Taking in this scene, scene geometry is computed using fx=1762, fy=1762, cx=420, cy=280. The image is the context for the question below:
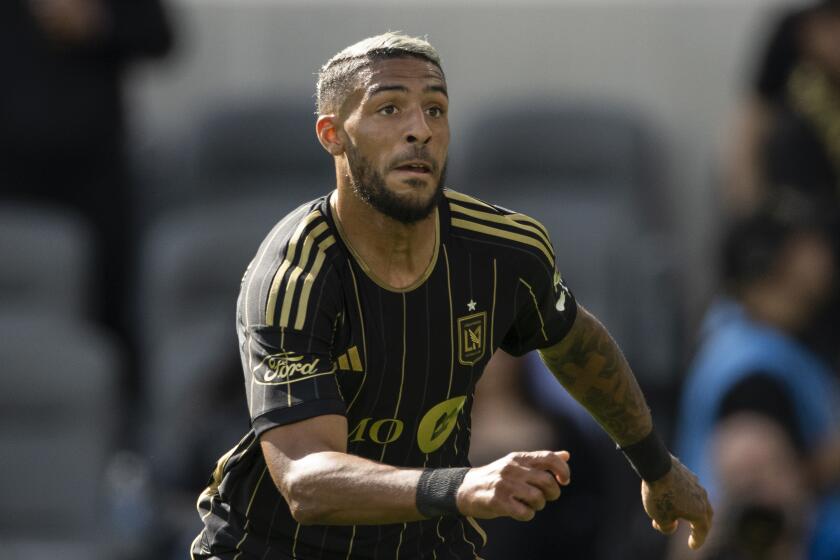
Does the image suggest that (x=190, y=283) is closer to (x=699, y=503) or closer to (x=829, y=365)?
(x=829, y=365)

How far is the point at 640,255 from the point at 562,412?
5.14ft

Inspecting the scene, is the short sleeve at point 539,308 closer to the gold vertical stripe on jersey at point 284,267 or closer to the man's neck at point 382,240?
the man's neck at point 382,240

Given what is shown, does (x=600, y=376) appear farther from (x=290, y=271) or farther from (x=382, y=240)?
(x=290, y=271)

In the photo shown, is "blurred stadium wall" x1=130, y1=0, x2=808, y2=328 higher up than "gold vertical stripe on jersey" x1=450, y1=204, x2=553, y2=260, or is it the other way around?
"blurred stadium wall" x1=130, y1=0, x2=808, y2=328

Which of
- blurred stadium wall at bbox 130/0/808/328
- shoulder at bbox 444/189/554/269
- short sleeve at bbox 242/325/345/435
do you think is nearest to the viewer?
short sleeve at bbox 242/325/345/435

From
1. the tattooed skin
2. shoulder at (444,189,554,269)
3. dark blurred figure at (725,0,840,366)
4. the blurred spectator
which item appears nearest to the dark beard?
shoulder at (444,189,554,269)

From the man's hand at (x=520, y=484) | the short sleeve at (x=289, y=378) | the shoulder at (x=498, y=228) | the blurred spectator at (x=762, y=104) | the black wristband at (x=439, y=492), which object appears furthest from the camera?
the blurred spectator at (x=762, y=104)

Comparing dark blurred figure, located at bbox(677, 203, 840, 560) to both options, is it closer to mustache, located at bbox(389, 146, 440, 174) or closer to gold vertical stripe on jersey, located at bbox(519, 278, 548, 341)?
gold vertical stripe on jersey, located at bbox(519, 278, 548, 341)

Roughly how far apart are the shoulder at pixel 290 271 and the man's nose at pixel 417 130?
31cm

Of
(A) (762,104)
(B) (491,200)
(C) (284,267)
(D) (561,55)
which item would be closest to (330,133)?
(C) (284,267)

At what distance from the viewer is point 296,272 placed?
12.4 feet

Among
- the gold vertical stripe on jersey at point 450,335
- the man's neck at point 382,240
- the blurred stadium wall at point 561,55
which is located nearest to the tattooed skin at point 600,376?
the gold vertical stripe on jersey at point 450,335

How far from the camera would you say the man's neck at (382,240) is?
3.88 meters

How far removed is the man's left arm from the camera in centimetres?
421
